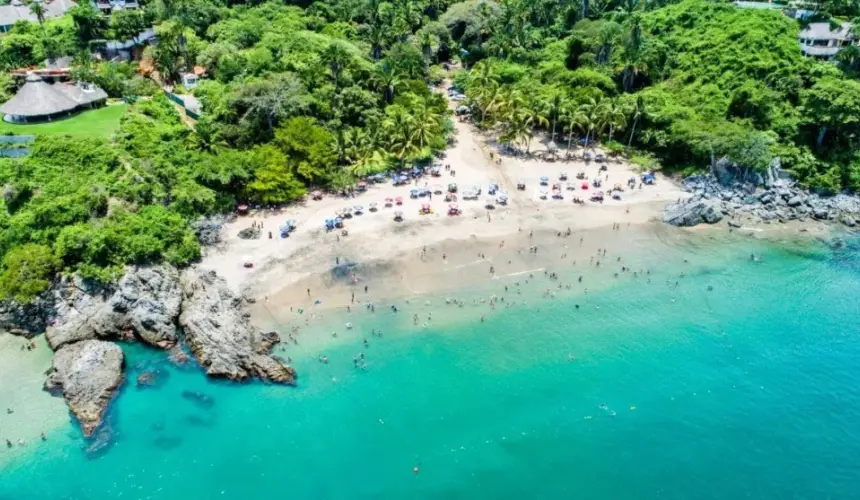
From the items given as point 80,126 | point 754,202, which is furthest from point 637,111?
point 80,126

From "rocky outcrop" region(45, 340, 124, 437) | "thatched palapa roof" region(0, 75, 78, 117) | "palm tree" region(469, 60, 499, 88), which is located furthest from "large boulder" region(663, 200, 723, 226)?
"thatched palapa roof" region(0, 75, 78, 117)

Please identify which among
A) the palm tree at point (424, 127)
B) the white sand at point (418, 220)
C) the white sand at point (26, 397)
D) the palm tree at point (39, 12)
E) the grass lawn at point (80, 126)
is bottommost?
the white sand at point (26, 397)

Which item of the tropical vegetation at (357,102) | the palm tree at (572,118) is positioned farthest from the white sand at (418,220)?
the palm tree at (572,118)

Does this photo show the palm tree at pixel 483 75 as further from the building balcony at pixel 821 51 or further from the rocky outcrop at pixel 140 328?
the rocky outcrop at pixel 140 328

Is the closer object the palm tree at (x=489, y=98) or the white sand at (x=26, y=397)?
the white sand at (x=26, y=397)

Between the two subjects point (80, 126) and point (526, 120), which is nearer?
point (80, 126)

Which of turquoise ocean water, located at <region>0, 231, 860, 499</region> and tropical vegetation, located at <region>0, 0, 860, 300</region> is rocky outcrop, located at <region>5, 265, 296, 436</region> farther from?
tropical vegetation, located at <region>0, 0, 860, 300</region>

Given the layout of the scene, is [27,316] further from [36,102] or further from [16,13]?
[16,13]
